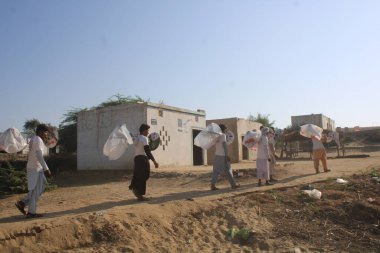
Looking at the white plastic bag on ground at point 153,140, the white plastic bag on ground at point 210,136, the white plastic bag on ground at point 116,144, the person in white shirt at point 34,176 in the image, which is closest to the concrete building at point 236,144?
the white plastic bag on ground at point 153,140

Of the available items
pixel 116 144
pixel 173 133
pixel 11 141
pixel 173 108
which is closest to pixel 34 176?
pixel 116 144

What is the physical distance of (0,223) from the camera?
6.33 meters

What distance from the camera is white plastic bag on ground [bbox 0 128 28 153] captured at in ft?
31.6

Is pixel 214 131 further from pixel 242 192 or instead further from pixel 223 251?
pixel 223 251

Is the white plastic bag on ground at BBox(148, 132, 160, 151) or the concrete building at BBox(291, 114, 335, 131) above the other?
the concrete building at BBox(291, 114, 335, 131)

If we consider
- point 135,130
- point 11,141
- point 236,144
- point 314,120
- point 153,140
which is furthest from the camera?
point 314,120

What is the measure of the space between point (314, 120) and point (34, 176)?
36.9 meters

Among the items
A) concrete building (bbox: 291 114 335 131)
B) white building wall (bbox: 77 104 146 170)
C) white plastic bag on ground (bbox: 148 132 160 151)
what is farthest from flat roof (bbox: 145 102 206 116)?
concrete building (bbox: 291 114 335 131)

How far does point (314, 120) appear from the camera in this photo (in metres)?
40.4

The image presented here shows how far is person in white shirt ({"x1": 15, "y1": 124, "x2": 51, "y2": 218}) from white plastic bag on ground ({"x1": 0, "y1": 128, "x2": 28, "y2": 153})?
3029 mm

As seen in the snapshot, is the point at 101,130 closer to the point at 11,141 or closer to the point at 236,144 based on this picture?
the point at 236,144

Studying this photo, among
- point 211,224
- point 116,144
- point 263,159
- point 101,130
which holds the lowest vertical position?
point 211,224

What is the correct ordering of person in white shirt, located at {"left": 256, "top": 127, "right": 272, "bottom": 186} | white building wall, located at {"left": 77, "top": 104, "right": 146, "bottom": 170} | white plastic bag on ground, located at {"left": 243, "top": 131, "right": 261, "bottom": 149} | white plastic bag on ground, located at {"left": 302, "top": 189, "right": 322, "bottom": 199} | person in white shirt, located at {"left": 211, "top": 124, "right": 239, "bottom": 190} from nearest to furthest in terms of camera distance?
1. white plastic bag on ground, located at {"left": 302, "top": 189, "right": 322, "bottom": 199}
2. person in white shirt, located at {"left": 211, "top": 124, "right": 239, "bottom": 190}
3. person in white shirt, located at {"left": 256, "top": 127, "right": 272, "bottom": 186}
4. white plastic bag on ground, located at {"left": 243, "top": 131, "right": 261, "bottom": 149}
5. white building wall, located at {"left": 77, "top": 104, "right": 146, "bottom": 170}

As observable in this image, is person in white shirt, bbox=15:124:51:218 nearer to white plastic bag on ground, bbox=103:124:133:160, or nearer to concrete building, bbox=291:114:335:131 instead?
white plastic bag on ground, bbox=103:124:133:160
